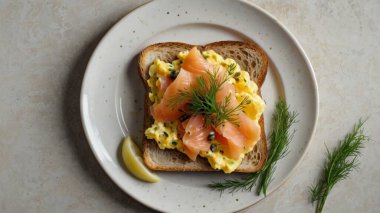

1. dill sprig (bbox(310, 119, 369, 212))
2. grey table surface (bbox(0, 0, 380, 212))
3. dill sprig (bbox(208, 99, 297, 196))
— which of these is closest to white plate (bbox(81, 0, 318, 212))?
dill sprig (bbox(208, 99, 297, 196))

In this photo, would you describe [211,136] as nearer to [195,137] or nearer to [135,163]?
[195,137]

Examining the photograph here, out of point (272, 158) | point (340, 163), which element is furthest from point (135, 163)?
point (340, 163)

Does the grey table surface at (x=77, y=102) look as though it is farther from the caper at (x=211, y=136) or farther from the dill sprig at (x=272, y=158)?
the caper at (x=211, y=136)

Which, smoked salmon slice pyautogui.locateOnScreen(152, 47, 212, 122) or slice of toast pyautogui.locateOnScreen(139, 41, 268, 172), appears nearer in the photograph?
Result: smoked salmon slice pyautogui.locateOnScreen(152, 47, 212, 122)

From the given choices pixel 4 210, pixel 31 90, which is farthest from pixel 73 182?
pixel 31 90

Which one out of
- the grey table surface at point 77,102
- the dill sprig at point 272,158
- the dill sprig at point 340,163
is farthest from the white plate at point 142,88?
the dill sprig at point 340,163

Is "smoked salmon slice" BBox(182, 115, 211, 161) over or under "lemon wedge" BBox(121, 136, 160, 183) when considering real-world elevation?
over

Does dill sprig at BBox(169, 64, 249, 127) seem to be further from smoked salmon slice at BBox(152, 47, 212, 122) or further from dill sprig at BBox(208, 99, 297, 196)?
dill sprig at BBox(208, 99, 297, 196)
